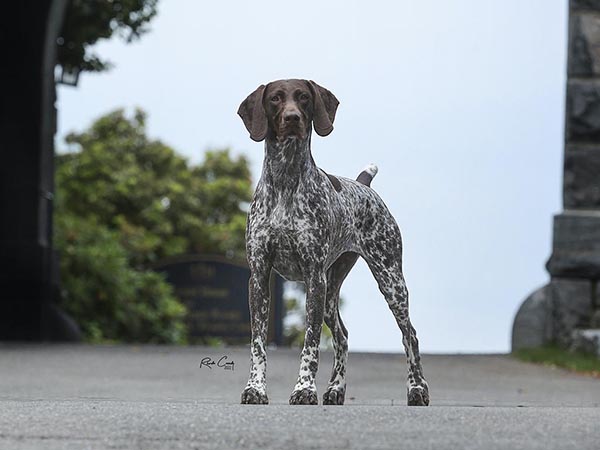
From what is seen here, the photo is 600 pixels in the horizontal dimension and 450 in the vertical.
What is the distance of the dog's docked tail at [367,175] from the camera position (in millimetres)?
6387

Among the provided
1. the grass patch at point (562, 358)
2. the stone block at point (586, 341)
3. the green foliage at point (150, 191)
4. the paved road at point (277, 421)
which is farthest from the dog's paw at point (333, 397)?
the green foliage at point (150, 191)

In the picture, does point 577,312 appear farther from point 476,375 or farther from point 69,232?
point 69,232

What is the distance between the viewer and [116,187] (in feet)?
78.7

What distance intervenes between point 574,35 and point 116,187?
13.3 m

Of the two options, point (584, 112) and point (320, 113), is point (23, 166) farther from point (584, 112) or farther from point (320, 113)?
point (320, 113)

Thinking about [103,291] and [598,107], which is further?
[103,291]

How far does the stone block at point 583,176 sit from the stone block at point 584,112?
0.39 ft

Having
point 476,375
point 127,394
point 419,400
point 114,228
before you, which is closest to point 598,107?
point 476,375

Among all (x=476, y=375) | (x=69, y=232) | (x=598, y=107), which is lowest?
(x=476, y=375)

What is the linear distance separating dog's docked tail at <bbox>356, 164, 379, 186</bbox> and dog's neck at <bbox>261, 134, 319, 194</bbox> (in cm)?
80

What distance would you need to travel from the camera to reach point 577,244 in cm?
1209

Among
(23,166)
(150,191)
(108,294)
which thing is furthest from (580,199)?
(150,191)

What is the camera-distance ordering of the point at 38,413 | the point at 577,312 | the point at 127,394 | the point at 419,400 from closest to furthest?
the point at 38,413, the point at 419,400, the point at 127,394, the point at 577,312

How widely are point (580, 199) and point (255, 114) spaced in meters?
7.36
